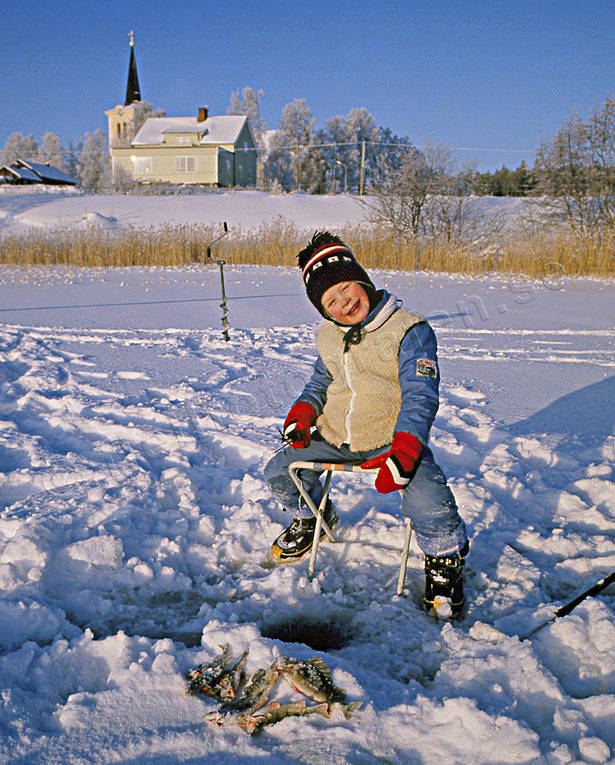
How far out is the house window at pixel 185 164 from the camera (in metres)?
46.7

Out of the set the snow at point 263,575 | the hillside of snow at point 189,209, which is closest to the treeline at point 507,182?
the hillside of snow at point 189,209

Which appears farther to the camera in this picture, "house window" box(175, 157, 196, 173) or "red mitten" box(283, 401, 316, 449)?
"house window" box(175, 157, 196, 173)

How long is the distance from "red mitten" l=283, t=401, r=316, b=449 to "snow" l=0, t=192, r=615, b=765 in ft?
1.65

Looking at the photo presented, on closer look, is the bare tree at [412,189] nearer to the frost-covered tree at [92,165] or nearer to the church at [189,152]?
the church at [189,152]

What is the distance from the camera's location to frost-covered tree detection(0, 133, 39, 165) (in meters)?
76.8

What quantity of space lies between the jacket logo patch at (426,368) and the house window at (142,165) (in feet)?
167

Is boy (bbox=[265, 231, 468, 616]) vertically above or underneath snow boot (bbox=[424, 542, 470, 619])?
above

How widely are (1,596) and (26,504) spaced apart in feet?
2.20

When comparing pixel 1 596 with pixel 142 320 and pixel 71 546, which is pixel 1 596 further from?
pixel 142 320

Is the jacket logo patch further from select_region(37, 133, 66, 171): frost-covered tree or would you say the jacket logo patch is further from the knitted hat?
select_region(37, 133, 66, 171): frost-covered tree

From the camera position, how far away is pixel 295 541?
236cm

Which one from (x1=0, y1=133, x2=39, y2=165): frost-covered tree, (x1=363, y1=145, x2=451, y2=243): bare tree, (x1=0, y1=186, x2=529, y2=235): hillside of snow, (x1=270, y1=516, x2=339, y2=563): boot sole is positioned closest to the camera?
(x1=270, y1=516, x2=339, y2=563): boot sole

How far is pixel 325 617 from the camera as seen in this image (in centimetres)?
203

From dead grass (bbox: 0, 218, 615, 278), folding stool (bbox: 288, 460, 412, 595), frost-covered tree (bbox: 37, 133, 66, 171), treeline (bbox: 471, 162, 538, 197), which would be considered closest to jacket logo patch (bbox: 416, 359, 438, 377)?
folding stool (bbox: 288, 460, 412, 595)
